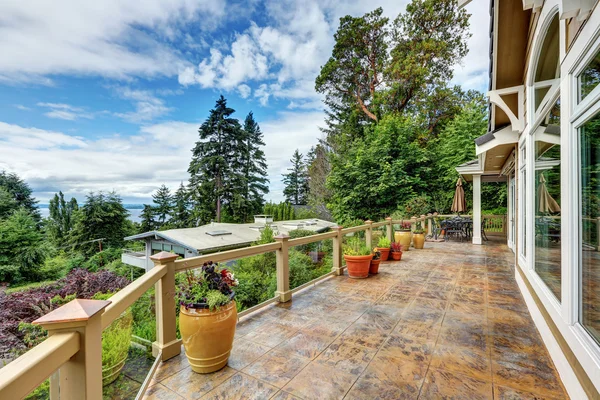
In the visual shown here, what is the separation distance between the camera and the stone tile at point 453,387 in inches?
80.5

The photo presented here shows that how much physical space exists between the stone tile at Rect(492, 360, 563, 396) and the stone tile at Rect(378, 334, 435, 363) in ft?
1.76

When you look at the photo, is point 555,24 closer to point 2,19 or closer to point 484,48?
point 2,19

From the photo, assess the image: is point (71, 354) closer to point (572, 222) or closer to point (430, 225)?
point (572, 222)

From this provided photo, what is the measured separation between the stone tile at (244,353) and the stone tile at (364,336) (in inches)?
32.2

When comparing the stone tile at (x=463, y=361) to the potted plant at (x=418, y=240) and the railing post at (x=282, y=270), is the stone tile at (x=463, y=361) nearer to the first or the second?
the railing post at (x=282, y=270)

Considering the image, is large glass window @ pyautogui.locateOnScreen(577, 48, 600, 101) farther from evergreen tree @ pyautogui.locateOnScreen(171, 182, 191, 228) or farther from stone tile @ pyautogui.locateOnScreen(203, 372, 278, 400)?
evergreen tree @ pyautogui.locateOnScreen(171, 182, 191, 228)

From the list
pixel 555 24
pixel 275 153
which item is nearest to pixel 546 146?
pixel 555 24

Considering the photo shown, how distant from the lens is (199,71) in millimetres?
20562

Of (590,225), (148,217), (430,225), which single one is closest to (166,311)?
(590,225)

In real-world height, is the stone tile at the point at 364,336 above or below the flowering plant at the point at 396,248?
below

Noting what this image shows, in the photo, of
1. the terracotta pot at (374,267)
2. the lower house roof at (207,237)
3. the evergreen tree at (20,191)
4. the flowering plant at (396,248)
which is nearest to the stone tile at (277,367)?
the terracotta pot at (374,267)

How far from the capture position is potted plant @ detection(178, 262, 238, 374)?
2287 mm

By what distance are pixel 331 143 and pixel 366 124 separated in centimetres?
323

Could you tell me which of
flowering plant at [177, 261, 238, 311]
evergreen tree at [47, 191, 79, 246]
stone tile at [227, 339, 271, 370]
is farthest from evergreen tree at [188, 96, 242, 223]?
flowering plant at [177, 261, 238, 311]
